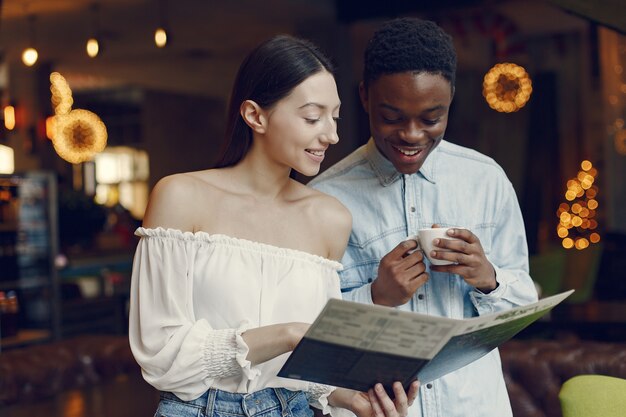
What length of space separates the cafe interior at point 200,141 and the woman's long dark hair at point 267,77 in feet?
2.37

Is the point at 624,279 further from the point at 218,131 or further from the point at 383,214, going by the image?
the point at 218,131

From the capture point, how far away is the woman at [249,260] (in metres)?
1.29

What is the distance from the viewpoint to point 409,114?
1.51 m

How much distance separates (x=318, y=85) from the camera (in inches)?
55.4

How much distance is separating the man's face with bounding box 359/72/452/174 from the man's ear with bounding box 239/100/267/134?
0.25 m

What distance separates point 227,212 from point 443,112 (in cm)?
45

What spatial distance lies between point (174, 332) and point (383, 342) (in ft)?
1.15

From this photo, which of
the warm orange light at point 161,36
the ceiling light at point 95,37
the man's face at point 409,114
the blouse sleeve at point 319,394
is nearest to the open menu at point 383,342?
the blouse sleeve at point 319,394

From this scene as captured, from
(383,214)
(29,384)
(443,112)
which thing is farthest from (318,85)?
(29,384)

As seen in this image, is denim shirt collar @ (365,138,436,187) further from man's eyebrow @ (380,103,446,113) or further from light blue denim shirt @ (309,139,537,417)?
man's eyebrow @ (380,103,446,113)

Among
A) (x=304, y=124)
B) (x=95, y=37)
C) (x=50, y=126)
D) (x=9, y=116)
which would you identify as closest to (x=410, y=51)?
(x=304, y=124)

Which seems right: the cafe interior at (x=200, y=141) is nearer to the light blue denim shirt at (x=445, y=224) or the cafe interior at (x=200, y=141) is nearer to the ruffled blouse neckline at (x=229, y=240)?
the light blue denim shirt at (x=445, y=224)

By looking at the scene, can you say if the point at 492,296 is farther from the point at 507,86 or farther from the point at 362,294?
the point at 507,86

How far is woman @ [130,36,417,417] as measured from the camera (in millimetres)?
1294
